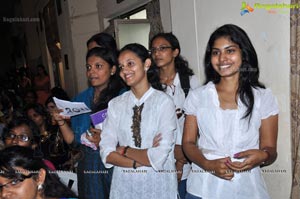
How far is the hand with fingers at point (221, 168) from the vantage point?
4.81ft

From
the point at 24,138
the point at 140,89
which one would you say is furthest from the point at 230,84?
the point at 24,138

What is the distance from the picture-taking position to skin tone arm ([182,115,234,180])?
147 centimetres

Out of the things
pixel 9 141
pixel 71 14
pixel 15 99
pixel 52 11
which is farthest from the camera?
pixel 52 11

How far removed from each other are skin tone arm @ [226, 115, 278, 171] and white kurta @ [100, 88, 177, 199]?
38 cm

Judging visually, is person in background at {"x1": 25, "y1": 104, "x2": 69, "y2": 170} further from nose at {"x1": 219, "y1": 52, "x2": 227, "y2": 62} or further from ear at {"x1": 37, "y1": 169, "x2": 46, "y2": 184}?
nose at {"x1": 219, "y1": 52, "x2": 227, "y2": 62}

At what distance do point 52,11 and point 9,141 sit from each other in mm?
6542

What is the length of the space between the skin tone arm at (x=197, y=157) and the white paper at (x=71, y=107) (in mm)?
701

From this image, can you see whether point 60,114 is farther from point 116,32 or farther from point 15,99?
point 15,99

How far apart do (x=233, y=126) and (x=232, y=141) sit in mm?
74

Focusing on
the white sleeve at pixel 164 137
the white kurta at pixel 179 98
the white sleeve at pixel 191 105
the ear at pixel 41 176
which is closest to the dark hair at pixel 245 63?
the white sleeve at pixel 191 105

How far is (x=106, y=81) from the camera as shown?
210 cm

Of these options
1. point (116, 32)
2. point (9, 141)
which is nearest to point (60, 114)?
point (9, 141)

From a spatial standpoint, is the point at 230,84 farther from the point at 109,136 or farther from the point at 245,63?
the point at 109,136

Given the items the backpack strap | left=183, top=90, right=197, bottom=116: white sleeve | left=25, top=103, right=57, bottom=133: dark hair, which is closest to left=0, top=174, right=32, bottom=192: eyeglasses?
left=183, top=90, right=197, bottom=116: white sleeve
